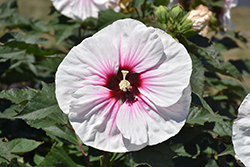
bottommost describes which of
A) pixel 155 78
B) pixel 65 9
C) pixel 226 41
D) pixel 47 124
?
pixel 226 41

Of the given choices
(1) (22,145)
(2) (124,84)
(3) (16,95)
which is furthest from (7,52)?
(2) (124,84)

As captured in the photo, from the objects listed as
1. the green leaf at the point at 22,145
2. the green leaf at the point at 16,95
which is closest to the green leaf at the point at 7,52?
the green leaf at the point at 16,95

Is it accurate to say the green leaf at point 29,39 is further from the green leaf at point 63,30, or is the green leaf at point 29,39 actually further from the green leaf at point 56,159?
the green leaf at point 56,159

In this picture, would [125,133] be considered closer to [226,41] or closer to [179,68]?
[179,68]

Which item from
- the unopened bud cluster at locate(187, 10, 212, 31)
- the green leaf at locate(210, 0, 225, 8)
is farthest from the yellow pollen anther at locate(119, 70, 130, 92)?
the green leaf at locate(210, 0, 225, 8)

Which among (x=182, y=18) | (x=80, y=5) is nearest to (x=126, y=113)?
(x=182, y=18)

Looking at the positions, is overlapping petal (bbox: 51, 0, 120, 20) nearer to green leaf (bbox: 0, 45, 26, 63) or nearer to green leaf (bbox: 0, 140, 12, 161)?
green leaf (bbox: 0, 45, 26, 63)

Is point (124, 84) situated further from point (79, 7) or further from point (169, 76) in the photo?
point (79, 7)
